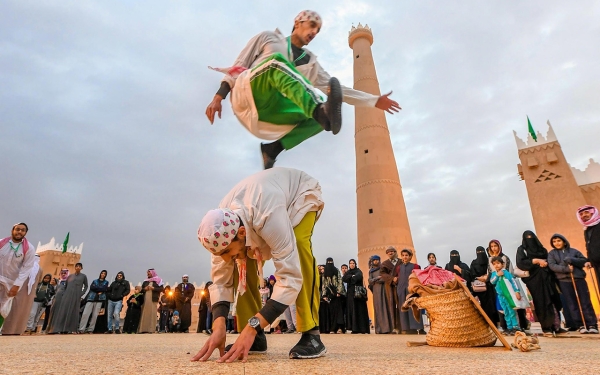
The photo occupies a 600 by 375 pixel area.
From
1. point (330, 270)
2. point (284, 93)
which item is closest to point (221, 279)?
point (284, 93)

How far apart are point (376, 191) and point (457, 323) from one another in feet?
43.5

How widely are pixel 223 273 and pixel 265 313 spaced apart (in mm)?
388

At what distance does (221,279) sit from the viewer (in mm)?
2008

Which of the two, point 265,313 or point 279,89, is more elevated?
point 279,89

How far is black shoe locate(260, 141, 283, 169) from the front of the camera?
2.63 metres

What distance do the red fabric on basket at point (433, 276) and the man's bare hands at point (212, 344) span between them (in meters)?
1.94

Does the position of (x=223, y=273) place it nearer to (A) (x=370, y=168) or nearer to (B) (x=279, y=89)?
(B) (x=279, y=89)

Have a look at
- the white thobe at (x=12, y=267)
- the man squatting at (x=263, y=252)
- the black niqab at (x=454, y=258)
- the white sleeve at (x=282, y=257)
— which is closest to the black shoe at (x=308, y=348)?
the man squatting at (x=263, y=252)

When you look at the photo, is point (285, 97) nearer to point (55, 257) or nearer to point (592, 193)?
point (592, 193)

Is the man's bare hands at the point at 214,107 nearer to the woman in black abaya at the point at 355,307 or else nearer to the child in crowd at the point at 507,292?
the child in crowd at the point at 507,292

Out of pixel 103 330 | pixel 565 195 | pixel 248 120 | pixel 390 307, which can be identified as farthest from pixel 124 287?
pixel 565 195

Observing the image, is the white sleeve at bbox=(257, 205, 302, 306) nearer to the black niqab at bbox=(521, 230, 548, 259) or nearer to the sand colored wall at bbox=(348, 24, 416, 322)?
the black niqab at bbox=(521, 230, 548, 259)

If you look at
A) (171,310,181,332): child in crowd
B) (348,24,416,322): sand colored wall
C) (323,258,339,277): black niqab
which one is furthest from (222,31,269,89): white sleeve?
(348,24,416,322): sand colored wall

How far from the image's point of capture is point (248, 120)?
2.41 metres
